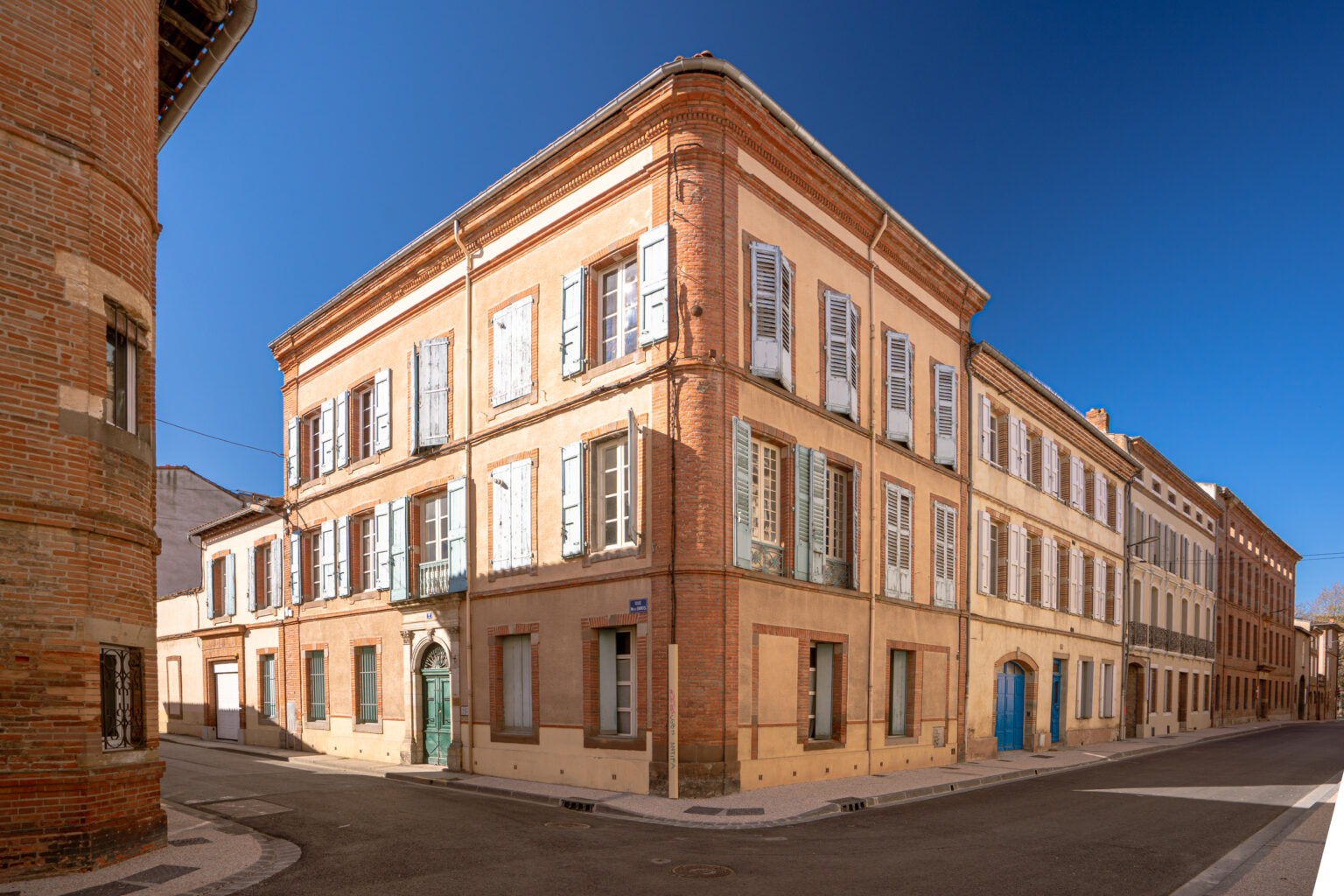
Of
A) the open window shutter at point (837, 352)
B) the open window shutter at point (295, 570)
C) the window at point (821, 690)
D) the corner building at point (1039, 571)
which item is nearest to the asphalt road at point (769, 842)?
the window at point (821, 690)

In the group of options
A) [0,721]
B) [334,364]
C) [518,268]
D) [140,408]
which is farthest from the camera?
[334,364]

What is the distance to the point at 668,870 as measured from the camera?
28.0ft

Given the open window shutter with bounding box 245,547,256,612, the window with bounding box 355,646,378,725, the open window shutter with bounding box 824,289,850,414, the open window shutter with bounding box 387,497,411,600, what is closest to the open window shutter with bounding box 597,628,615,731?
the open window shutter with bounding box 824,289,850,414

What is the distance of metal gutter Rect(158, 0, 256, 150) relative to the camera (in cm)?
1203

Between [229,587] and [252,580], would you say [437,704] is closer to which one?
[252,580]

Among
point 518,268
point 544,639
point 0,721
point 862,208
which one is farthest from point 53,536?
point 862,208

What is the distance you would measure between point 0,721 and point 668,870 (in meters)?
6.49

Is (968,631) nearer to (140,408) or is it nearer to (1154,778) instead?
(1154,778)

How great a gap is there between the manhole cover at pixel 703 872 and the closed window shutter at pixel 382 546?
42.1ft

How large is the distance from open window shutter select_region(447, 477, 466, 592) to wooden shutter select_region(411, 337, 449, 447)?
1.30m

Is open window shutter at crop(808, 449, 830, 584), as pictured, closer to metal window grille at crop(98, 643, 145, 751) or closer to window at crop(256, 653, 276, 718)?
metal window grille at crop(98, 643, 145, 751)

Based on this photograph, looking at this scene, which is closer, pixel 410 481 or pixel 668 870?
pixel 668 870

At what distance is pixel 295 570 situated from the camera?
2364 centimetres

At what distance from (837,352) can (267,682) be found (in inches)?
739
